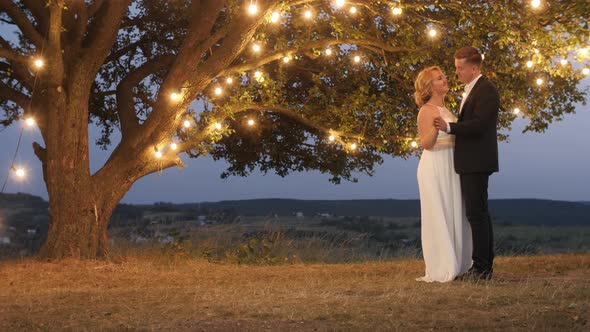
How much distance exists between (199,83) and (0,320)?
6.00 m

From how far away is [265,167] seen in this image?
16.4 m

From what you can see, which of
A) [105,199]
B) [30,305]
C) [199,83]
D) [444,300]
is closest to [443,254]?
[444,300]

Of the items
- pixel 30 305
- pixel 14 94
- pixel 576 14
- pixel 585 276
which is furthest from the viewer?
pixel 14 94

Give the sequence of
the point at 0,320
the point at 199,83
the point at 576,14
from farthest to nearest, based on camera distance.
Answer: the point at 199,83 < the point at 576,14 < the point at 0,320

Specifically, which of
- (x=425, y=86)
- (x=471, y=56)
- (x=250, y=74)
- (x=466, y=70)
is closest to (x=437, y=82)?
(x=425, y=86)

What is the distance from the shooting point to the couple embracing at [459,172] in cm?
770

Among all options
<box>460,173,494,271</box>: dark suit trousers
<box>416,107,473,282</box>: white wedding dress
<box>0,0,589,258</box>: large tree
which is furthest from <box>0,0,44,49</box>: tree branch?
<box>460,173,494,271</box>: dark suit trousers

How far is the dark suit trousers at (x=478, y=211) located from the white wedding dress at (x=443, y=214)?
8.1 inches

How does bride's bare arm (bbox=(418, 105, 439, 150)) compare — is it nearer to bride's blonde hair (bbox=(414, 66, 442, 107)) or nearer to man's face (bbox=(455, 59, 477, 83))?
bride's blonde hair (bbox=(414, 66, 442, 107))

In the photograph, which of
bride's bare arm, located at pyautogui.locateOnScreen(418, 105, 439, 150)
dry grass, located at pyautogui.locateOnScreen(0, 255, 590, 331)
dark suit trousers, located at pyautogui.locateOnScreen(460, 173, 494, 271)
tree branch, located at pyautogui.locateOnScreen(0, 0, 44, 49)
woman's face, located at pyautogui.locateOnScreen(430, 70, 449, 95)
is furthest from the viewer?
tree branch, located at pyautogui.locateOnScreen(0, 0, 44, 49)

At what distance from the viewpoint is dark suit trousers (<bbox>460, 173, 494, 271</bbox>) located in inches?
304

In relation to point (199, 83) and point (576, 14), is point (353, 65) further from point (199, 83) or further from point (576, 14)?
point (576, 14)

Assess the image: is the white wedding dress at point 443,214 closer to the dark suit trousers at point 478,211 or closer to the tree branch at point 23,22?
the dark suit trousers at point 478,211

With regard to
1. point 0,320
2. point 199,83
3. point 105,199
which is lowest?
point 0,320
